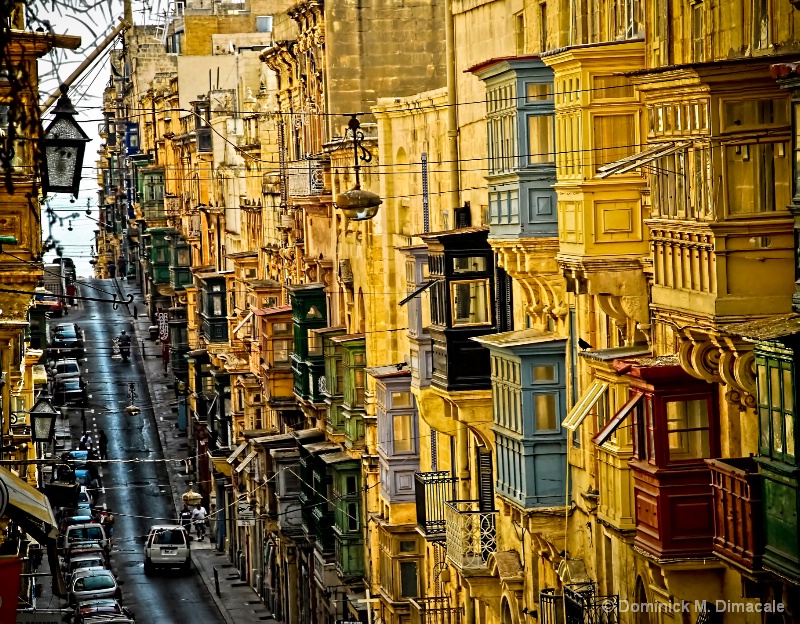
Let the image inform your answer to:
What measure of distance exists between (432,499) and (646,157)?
18.4 metres

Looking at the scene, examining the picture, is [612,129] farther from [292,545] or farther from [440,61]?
[292,545]

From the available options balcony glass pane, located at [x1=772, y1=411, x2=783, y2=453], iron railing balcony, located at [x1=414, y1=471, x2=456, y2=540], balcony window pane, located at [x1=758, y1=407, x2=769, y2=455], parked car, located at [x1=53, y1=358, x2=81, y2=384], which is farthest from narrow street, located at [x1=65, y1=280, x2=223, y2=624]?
balcony glass pane, located at [x1=772, y1=411, x2=783, y2=453]

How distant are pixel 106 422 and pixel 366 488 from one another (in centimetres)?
5675

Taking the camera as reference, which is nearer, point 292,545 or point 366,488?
point 366,488

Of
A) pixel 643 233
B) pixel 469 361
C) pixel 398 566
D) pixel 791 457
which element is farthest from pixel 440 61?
pixel 791 457

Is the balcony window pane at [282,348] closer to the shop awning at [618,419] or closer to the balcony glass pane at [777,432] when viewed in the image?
the shop awning at [618,419]

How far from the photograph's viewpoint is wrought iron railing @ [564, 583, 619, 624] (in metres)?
30.9

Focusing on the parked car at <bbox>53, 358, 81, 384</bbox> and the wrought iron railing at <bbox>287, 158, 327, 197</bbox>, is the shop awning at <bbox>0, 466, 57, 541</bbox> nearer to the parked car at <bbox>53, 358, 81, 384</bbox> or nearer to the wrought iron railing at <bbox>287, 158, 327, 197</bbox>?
the wrought iron railing at <bbox>287, 158, 327, 197</bbox>

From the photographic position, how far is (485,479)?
132 ft

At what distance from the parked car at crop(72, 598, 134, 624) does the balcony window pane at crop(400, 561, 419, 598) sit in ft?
42.1

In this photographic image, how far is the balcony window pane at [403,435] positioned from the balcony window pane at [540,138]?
15841 mm

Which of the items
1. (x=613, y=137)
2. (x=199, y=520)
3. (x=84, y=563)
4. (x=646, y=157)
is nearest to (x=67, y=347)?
(x=199, y=520)

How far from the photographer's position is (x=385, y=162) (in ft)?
161

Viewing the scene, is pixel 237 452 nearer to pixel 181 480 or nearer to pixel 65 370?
pixel 181 480
